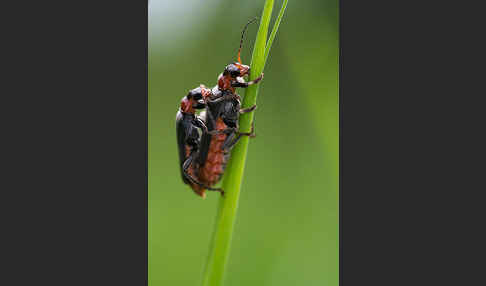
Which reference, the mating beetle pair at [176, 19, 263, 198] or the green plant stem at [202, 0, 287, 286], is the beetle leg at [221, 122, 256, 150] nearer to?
the mating beetle pair at [176, 19, 263, 198]

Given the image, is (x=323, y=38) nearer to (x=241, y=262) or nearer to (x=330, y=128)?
(x=330, y=128)

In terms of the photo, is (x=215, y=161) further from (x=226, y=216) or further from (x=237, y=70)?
(x=226, y=216)

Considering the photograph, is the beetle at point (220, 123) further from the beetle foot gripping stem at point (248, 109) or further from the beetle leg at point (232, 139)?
the beetle foot gripping stem at point (248, 109)

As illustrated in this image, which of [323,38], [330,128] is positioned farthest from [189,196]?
[323,38]

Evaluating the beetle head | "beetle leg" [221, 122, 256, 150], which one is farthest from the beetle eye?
"beetle leg" [221, 122, 256, 150]

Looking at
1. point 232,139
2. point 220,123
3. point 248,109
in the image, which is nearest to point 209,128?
point 220,123

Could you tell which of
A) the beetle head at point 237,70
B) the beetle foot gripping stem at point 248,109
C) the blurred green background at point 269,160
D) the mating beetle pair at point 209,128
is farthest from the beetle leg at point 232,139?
the blurred green background at point 269,160
